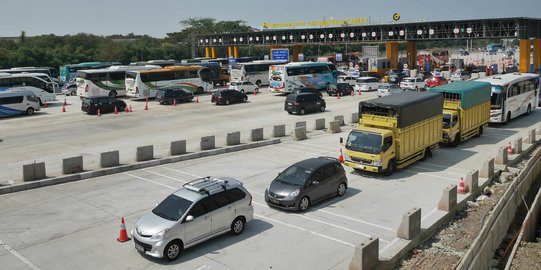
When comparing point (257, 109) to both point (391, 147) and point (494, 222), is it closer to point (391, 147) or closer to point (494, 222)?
point (391, 147)

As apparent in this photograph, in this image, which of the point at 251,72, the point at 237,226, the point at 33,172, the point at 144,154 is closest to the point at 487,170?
the point at 237,226

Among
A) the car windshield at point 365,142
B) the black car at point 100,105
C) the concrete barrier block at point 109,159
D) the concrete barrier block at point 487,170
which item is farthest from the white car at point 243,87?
the concrete barrier block at point 487,170

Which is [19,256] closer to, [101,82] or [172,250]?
[172,250]

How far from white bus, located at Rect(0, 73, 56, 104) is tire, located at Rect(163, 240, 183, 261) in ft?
119

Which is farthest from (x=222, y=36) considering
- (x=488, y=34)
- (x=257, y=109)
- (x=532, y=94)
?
(x=532, y=94)

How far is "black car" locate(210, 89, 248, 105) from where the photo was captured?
43.3 metres

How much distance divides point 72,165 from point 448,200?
1433cm

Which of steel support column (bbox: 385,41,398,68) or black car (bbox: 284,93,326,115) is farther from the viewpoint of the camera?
steel support column (bbox: 385,41,398,68)

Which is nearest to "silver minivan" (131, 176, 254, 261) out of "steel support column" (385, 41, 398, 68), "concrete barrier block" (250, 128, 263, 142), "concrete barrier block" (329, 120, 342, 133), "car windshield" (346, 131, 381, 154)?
"car windshield" (346, 131, 381, 154)

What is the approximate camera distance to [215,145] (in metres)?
26.6

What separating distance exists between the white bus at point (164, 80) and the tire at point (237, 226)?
3418cm

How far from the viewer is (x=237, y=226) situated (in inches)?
567

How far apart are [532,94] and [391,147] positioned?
21.2 meters

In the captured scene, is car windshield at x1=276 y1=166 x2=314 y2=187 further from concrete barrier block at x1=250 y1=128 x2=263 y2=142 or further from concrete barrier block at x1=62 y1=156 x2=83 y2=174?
concrete barrier block at x1=250 y1=128 x2=263 y2=142
